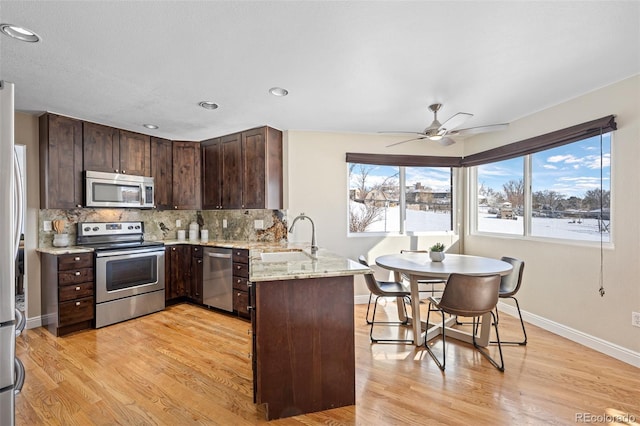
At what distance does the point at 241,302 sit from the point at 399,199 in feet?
8.79

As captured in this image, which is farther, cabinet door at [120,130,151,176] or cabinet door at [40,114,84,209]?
cabinet door at [120,130,151,176]

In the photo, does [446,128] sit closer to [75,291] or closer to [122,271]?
[122,271]

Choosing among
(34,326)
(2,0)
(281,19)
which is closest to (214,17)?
(281,19)

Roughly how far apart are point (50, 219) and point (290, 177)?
289cm

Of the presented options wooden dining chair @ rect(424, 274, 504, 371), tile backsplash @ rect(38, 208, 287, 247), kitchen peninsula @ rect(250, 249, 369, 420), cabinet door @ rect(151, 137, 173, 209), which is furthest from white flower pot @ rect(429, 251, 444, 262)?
cabinet door @ rect(151, 137, 173, 209)

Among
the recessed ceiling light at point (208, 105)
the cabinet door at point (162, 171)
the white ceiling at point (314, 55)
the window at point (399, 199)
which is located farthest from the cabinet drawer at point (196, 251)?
the window at point (399, 199)

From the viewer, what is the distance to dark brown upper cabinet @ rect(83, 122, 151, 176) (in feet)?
11.9

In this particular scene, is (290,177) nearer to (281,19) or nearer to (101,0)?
(281,19)

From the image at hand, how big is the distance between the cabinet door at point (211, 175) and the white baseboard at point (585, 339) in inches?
168

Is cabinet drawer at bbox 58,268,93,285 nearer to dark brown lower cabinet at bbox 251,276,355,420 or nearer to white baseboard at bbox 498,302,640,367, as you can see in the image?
Answer: dark brown lower cabinet at bbox 251,276,355,420

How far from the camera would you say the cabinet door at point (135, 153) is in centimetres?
396

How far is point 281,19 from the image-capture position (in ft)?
5.76

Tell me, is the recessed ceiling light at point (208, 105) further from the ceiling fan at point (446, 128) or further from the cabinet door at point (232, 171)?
the ceiling fan at point (446, 128)

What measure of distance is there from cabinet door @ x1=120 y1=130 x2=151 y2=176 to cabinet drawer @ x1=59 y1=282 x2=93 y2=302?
4.90 ft
